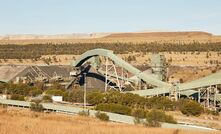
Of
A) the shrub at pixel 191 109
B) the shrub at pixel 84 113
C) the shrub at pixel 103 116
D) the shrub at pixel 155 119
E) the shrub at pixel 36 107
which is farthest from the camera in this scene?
the shrub at pixel 191 109

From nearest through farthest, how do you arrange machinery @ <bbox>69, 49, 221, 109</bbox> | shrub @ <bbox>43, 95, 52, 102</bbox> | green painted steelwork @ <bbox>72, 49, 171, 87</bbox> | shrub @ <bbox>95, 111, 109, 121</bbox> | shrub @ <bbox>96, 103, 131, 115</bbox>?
shrub @ <bbox>95, 111, 109, 121</bbox>
shrub @ <bbox>96, 103, 131, 115</bbox>
machinery @ <bbox>69, 49, 221, 109</bbox>
shrub @ <bbox>43, 95, 52, 102</bbox>
green painted steelwork @ <bbox>72, 49, 171, 87</bbox>

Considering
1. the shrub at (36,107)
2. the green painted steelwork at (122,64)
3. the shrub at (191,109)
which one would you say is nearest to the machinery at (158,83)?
the green painted steelwork at (122,64)

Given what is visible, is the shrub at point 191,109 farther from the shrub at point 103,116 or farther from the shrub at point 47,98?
the shrub at point 47,98

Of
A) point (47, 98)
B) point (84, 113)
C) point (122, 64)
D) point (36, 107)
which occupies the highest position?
point (122, 64)

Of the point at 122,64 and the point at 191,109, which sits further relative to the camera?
the point at 122,64

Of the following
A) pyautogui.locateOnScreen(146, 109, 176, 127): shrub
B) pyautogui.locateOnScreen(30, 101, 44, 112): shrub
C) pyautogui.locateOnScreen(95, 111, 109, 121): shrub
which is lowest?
pyautogui.locateOnScreen(30, 101, 44, 112): shrub

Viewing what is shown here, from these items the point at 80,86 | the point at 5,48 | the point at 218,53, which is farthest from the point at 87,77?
the point at 5,48

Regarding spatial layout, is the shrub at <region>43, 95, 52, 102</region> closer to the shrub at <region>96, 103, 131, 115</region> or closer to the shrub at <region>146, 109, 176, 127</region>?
the shrub at <region>96, 103, 131, 115</region>

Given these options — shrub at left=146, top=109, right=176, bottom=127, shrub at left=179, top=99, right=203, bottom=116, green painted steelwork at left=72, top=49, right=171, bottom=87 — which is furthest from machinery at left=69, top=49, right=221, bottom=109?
shrub at left=146, top=109, right=176, bottom=127

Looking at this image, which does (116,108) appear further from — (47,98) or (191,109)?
(47,98)

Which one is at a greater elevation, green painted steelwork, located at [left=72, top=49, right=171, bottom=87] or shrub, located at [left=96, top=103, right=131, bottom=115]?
green painted steelwork, located at [left=72, top=49, right=171, bottom=87]

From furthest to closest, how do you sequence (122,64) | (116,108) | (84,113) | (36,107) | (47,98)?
(122,64) < (47,98) < (36,107) < (116,108) < (84,113)

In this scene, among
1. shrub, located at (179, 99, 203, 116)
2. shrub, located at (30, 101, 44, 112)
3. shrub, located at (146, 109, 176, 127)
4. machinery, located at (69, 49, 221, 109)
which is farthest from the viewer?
machinery, located at (69, 49, 221, 109)

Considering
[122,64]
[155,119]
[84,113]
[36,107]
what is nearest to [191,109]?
[84,113]
